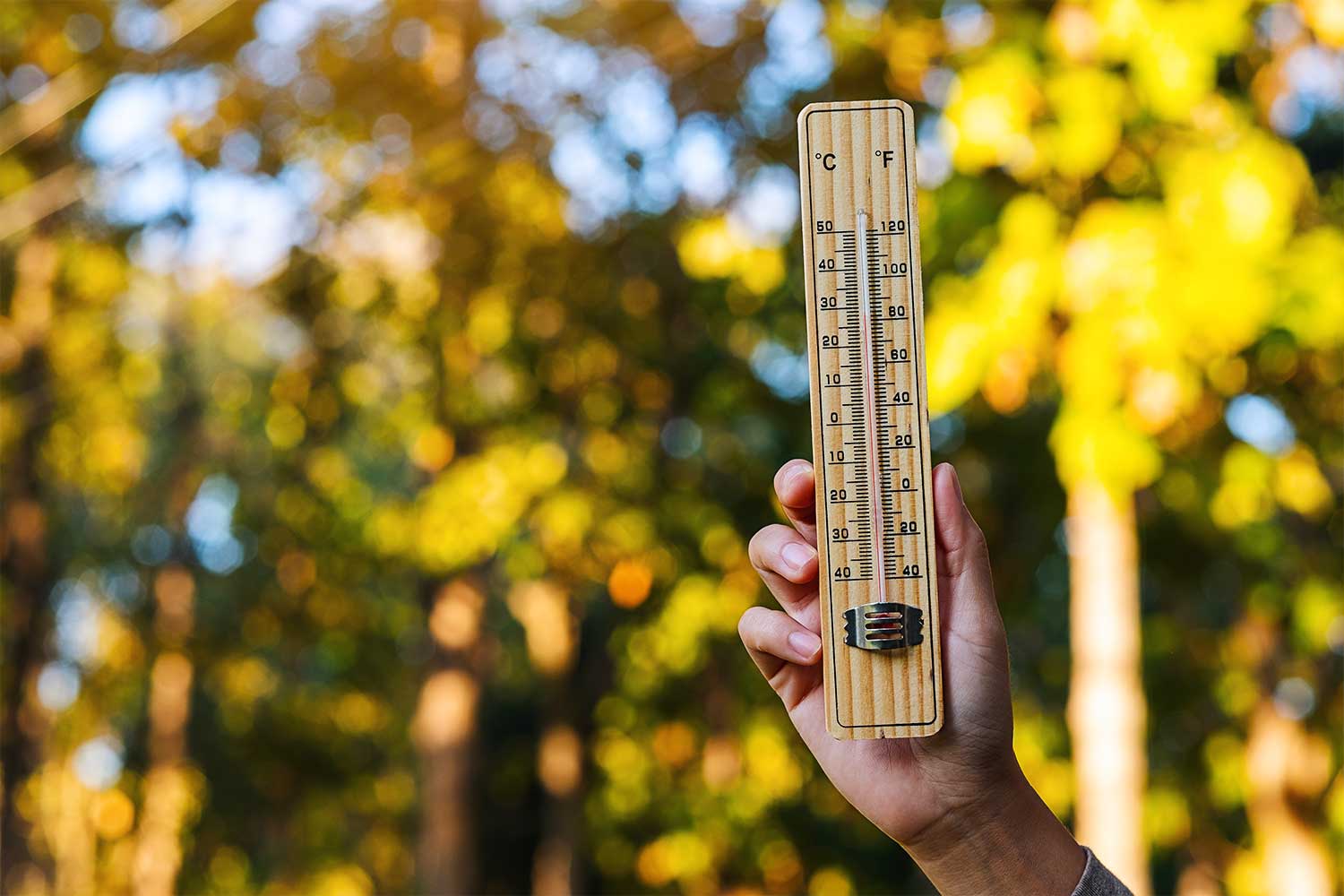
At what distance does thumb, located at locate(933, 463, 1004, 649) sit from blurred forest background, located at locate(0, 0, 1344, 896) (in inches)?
95.0

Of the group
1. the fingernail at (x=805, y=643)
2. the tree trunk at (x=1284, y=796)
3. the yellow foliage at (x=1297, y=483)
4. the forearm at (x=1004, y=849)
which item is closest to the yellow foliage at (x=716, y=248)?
the yellow foliage at (x=1297, y=483)

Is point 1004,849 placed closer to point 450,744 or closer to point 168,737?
point 450,744

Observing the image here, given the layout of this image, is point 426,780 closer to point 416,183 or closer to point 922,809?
point 416,183

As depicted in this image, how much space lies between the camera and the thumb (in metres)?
2.19

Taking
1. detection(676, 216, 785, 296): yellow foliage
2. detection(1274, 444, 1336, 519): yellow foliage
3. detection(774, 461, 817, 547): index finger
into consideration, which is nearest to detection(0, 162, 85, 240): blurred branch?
detection(676, 216, 785, 296): yellow foliage

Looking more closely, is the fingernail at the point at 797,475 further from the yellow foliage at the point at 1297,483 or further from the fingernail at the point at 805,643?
the yellow foliage at the point at 1297,483

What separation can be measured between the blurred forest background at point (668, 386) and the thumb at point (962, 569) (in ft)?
7.92

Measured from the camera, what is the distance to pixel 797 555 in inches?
87.7

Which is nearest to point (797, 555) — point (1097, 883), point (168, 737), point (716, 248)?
point (1097, 883)

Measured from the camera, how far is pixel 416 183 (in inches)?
398

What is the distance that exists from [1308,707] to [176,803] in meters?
11.6

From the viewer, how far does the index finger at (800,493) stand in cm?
223

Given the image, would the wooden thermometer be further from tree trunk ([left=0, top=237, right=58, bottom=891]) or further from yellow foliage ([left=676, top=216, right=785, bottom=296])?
tree trunk ([left=0, top=237, right=58, bottom=891])

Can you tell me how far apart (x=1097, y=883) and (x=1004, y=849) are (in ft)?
0.44
